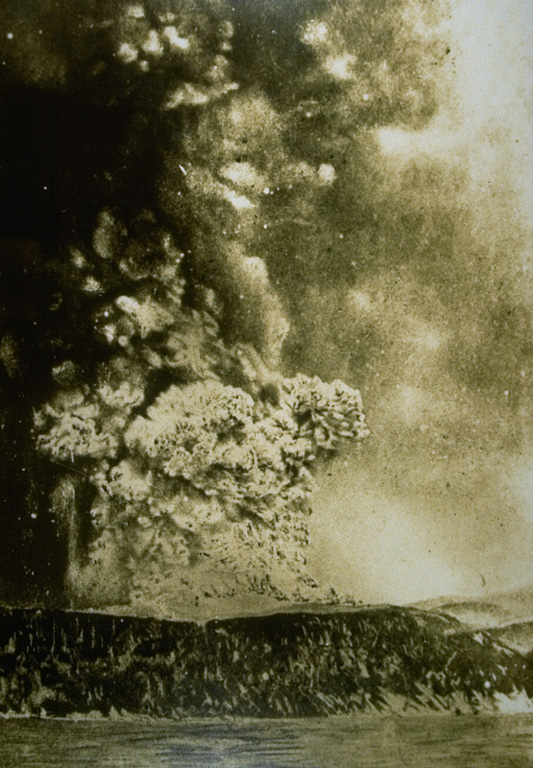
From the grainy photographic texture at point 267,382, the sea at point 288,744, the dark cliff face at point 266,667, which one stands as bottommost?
the sea at point 288,744

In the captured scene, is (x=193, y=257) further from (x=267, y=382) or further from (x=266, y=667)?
(x=266, y=667)

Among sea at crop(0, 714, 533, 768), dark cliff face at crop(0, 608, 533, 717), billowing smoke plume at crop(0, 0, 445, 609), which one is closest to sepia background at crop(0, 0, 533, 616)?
billowing smoke plume at crop(0, 0, 445, 609)

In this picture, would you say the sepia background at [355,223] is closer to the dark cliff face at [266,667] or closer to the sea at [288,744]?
the dark cliff face at [266,667]

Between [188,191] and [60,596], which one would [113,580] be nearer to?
[60,596]

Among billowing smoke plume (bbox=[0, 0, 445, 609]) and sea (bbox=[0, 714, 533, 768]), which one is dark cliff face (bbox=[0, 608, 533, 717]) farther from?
billowing smoke plume (bbox=[0, 0, 445, 609])

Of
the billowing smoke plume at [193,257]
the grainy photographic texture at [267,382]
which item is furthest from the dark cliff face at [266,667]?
the billowing smoke plume at [193,257]

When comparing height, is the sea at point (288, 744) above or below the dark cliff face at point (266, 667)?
below

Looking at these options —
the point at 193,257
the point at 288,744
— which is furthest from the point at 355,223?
the point at 288,744

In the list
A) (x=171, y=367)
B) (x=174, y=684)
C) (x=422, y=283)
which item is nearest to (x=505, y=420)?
(x=422, y=283)
